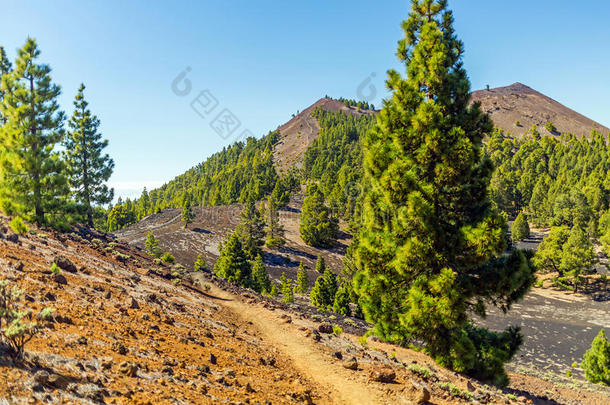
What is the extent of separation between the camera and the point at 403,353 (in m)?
12.6

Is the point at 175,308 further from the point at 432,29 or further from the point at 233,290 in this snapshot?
the point at 432,29

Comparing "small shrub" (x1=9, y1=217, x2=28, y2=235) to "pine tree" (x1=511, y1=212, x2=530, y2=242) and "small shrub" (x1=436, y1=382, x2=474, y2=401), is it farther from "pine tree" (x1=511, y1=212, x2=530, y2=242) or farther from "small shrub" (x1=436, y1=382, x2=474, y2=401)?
"pine tree" (x1=511, y1=212, x2=530, y2=242)

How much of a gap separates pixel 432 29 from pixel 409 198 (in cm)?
638

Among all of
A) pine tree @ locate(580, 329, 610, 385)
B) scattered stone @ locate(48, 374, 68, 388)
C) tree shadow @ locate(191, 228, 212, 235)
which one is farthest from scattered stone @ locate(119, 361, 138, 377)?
tree shadow @ locate(191, 228, 212, 235)

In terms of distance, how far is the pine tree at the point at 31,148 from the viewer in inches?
753

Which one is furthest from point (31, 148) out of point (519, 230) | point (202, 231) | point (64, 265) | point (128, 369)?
point (519, 230)

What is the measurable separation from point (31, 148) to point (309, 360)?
21.0 m

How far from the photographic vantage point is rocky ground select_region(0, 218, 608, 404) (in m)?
5.57

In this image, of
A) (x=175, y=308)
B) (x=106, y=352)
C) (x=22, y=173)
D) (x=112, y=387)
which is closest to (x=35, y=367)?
(x=112, y=387)

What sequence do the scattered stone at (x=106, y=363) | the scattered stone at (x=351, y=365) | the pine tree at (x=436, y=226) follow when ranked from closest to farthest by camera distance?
1. the scattered stone at (x=106, y=363)
2. the scattered stone at (x=351, y=365)
3. the pine tree at (x=436, y=226)

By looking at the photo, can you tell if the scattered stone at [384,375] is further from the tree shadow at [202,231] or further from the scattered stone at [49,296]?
the tree shadow at [202,231]

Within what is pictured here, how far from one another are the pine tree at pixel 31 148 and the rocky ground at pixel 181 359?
430 cm

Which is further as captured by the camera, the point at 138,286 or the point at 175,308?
the point at 138,286

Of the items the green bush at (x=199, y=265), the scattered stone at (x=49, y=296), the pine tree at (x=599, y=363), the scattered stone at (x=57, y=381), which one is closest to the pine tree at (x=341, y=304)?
the green bush at (x=199, y=265)
